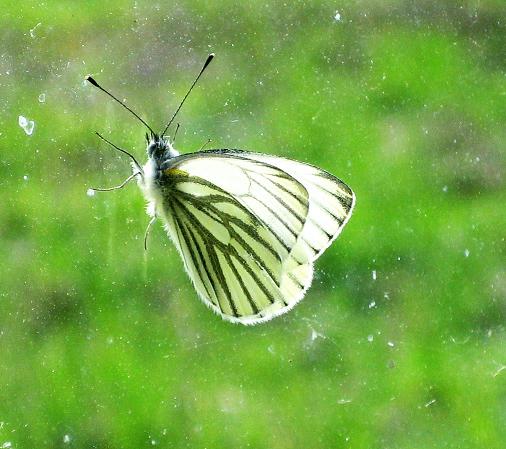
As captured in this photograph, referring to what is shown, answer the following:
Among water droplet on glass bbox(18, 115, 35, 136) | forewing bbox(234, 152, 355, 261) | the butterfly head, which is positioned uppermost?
water droplet on glass bbox(18, 115, 35, 136)

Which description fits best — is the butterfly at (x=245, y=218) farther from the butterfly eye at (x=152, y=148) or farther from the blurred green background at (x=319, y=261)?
the blurred green background at (x=319, y=261)

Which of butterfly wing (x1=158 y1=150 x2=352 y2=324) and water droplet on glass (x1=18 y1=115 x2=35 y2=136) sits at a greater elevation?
water droplet on glass (x1=18 y1=115 x2=35 y2=136)

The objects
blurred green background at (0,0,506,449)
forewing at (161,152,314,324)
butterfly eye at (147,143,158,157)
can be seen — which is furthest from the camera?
blurred green background at (0,0,506,449)

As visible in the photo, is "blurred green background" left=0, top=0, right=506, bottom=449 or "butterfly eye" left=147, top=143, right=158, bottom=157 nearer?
"butterfly eye" left=147, top=143, right=158, bottom=157

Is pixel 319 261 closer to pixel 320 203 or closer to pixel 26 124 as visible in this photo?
pixel 320 203

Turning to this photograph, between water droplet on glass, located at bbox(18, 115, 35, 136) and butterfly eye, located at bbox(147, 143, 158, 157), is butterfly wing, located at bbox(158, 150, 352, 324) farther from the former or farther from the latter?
water droplet on glass, located at bbox(18, 115, 35, 136)

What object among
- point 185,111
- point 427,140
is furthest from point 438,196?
point 185,111

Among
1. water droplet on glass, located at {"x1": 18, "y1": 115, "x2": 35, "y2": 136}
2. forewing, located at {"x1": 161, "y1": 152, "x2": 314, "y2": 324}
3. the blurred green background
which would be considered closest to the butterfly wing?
forewing, located at {"x1": 161, "y1": 152, "x2": 314, "y2": 324}

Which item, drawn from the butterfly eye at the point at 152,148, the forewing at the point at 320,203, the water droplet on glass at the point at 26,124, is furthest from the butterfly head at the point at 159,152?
the water droplet on glass at the point at 26,124
